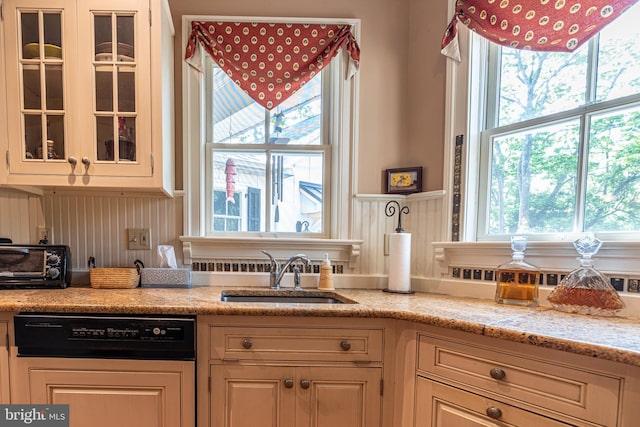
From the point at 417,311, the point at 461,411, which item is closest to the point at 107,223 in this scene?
the point at 417,311

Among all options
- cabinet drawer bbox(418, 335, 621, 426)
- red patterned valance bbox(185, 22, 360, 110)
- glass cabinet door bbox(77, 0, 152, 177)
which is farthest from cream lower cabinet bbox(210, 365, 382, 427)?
red patterned valance bbox(185, 22, 360, 110)

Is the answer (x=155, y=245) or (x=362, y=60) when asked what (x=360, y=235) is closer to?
(x=362, y=60)

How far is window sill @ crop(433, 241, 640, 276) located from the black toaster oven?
1958 millimetres

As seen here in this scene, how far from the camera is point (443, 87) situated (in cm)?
167

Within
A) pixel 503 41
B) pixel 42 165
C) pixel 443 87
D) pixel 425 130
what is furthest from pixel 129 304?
pixel 503 41

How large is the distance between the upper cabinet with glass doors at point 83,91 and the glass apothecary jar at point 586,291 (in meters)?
1.85

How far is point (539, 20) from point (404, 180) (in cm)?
91

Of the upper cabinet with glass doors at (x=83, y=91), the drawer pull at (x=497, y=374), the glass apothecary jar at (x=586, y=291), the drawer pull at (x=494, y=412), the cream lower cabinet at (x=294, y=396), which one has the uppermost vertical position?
the upper cabinet with glass doors at (x=83, y=91)

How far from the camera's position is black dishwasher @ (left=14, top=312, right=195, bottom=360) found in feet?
3.89

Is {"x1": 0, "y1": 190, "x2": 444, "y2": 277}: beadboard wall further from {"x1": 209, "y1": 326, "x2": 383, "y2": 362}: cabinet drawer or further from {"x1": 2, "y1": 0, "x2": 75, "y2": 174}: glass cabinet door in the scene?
{"x1": 209, "y1": 326, "x2": 383, "y2": 362}: cabinet drawer

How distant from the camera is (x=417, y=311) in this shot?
115 cm

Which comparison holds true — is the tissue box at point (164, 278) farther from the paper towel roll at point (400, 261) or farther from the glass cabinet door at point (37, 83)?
the paper towel roll at point (400, 261)

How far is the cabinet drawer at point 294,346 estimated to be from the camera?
1.20 m

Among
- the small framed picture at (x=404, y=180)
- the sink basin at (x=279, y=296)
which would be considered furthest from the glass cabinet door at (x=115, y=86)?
the small framed picture at (x=404, y=180)
